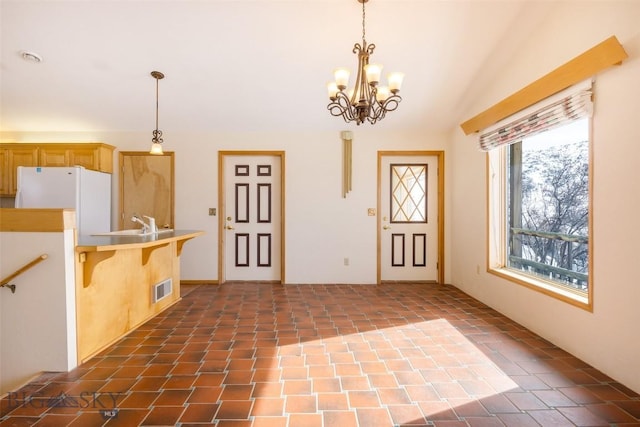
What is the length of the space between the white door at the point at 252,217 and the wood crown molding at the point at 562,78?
9.70ft

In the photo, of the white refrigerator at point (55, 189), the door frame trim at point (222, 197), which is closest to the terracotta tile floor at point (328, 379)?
the door frame trim at point (222, 197)

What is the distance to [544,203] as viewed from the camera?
3.03m

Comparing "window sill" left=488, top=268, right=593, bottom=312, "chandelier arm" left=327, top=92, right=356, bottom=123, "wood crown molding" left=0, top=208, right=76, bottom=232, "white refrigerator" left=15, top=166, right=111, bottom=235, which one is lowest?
"window sill" left=488, top=268, right=593, bottom=312

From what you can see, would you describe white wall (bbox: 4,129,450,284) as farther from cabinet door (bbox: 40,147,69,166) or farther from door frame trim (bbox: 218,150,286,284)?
cabinet door (bbox: 40,147,69,166)

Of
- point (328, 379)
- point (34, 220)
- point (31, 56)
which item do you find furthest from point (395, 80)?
point (31, 56)

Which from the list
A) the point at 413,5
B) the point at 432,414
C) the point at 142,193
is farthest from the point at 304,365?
the point at 142,193

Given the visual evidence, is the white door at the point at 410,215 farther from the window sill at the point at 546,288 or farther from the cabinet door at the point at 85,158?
the cabinet door at the point at 85,158

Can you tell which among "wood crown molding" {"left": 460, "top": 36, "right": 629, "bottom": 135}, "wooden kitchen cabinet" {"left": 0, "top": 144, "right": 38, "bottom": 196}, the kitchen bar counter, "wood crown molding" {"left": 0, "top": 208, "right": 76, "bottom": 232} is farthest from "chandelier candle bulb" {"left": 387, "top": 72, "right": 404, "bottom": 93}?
"wooden kitchen cabinet" {"left": 0, "top": 144, "right": 38, "bottom": 196}

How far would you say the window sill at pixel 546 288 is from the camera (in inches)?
93.7

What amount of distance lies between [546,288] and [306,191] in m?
3.10

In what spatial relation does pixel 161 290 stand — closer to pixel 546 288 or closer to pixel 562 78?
pixel 546 288

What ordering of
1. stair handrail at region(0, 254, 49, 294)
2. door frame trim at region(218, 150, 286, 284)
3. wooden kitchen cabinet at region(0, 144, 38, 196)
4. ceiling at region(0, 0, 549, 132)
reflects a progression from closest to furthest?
stair handrail at region(0, 254, 49, 294) < ceiling at region(0, 0, 549, 132) < wooden kitchen cabinet at region(0, 144, 38, 196) < door frame trim at region(218, 150, 286, 284)

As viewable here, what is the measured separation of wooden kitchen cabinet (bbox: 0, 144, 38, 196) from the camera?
14.0ft

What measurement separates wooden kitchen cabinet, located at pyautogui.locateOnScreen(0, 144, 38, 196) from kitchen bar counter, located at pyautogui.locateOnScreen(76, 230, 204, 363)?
256 cm
